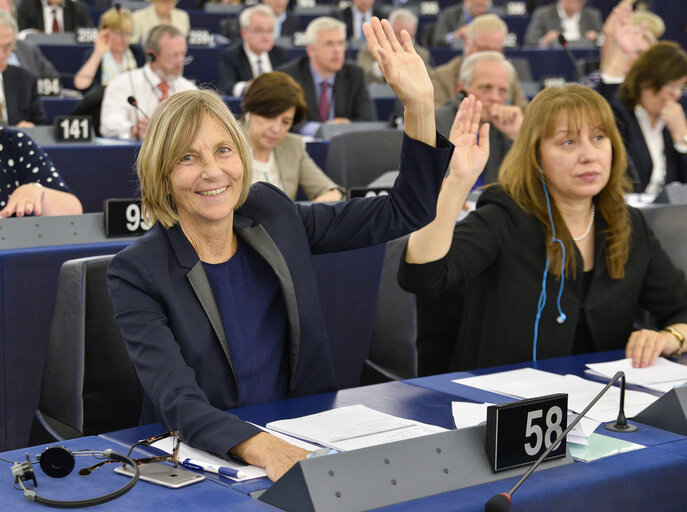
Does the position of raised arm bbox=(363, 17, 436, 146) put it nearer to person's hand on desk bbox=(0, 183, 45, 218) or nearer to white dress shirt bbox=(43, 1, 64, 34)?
person's hand on desk bbox=(0, 183, 45, 218)

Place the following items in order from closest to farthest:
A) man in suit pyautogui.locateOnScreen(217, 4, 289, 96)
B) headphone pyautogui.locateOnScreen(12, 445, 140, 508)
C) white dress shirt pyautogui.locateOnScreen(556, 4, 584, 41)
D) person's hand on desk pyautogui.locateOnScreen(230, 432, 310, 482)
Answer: headphone pyautogui.locateOnScreen(12, 445, 140, 508) < person's hand on desk pyautogui.locateOnScreen(230, 432, 310, 482) < man in suit pyautogui.locateOnScreen(217, 4, 289, 96) < white dress shirt pyautogui.locateOnScreen(556, 4, 584, 41)

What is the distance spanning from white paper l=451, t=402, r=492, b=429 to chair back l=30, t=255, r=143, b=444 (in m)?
0.75

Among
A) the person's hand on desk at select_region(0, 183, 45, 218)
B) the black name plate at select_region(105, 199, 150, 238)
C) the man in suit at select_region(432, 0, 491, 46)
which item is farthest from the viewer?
the man in suit at select_region(432, 0, 491, 46)

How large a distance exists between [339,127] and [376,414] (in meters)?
3.73

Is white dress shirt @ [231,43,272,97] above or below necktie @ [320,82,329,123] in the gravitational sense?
above

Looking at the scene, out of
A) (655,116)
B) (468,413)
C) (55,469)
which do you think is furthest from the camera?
(655,116)

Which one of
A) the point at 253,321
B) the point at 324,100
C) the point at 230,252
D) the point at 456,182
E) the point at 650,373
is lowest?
the point at 650,373

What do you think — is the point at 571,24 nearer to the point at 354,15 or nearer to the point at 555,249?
the point at 354,15

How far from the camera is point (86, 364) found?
80.2 inches

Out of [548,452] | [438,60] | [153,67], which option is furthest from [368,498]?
[438,60]

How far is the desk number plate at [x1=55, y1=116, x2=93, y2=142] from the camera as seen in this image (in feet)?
14.9

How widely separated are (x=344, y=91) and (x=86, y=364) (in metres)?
4.45

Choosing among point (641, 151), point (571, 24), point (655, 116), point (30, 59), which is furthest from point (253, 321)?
point (571, 24)

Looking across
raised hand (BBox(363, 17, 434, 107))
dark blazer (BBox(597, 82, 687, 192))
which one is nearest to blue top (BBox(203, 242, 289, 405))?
raised hand (BBox(363, 17, 434, 107))
